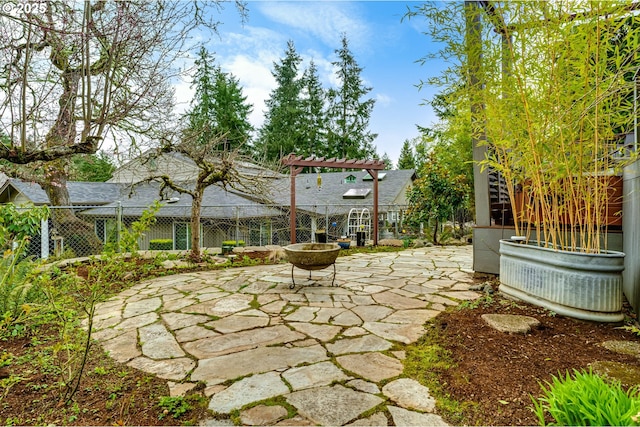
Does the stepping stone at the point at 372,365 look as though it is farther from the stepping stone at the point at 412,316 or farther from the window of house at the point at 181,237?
the window of house at the point at 181,237

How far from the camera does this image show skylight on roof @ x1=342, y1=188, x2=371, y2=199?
1507cm

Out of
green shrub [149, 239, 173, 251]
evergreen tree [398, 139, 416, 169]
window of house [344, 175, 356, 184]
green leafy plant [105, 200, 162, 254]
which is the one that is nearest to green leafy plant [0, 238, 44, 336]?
green leafy plant [105, 200, 162, 254]

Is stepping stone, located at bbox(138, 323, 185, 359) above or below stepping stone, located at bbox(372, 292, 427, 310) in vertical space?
below

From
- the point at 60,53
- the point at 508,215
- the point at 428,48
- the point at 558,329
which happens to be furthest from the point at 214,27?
the point at 508,215

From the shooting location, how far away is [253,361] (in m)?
2.19

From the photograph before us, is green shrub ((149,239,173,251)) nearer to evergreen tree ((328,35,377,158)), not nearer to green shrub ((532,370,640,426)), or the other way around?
green shrub ((532,370,640,426))

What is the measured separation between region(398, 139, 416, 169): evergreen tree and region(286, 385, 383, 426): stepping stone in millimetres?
27305

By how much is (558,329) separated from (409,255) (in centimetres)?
448

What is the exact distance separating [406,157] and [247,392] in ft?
95.8

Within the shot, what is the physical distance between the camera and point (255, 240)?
11383 millimetres

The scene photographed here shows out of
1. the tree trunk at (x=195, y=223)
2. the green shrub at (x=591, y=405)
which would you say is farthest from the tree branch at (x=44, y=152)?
the green shrub at (x=591, y=405)

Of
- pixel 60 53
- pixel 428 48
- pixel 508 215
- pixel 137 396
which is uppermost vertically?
pixel 428 48

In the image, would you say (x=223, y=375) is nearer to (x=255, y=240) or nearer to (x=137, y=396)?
(x=137, y=396)

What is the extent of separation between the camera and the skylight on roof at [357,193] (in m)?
15.1
